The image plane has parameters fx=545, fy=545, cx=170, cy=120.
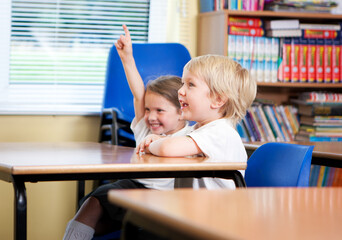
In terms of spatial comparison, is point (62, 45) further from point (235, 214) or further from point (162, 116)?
point (235, 214)

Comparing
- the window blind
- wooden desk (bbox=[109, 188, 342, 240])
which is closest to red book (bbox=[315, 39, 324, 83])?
the window blind

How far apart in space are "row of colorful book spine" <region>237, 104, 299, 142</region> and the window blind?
991 mm

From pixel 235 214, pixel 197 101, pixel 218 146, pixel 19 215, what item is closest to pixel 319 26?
pixel 197 101

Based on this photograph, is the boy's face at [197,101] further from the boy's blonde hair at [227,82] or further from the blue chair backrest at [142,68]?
the blue chair backrest at [142,68]

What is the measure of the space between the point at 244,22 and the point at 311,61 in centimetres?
54

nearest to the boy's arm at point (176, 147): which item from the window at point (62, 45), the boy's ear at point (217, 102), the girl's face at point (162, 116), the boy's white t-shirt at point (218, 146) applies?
the boy's white t-shirt at point (218, 146)

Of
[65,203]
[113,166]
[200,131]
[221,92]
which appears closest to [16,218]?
[113,166]

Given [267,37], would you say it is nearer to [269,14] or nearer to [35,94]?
[269,14]

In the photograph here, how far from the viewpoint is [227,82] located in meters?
1.84

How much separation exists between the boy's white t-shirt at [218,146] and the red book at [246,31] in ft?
6.25

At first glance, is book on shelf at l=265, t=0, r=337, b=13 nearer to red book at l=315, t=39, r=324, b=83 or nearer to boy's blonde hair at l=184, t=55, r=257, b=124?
red book at l=315, t=39, r=324, b=83

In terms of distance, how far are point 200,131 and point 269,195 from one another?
0.85 metres

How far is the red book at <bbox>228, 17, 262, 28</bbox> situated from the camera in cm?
355

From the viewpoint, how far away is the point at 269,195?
32.4 inches
